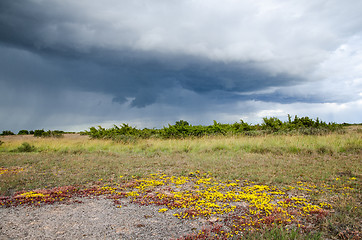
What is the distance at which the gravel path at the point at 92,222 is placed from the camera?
466 cm

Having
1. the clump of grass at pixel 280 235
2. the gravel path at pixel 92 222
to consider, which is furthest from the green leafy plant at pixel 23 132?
the clump of grass at pixel 280 235

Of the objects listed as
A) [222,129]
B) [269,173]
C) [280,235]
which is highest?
[222,129]

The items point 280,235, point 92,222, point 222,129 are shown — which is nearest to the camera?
point 280,235

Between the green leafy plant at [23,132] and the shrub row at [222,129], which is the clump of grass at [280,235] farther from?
the green leafy plant at [23,132]

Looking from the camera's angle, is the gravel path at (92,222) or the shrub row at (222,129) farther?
the shrub row at (222,129)

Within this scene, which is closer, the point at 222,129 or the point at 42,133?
the point at 222,129

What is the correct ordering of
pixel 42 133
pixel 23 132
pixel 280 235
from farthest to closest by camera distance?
1. pixel 23 132
2. pixel 42 133
3. pixel 280 235

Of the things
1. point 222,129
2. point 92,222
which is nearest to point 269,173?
point 92,222

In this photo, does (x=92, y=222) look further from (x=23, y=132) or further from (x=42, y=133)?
(x=23, y=132)

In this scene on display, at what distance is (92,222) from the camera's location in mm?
5230

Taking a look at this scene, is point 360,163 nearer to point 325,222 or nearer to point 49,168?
point 325,222

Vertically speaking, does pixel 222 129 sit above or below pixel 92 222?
above

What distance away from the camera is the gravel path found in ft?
15.3

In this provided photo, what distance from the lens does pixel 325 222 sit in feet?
16.3
